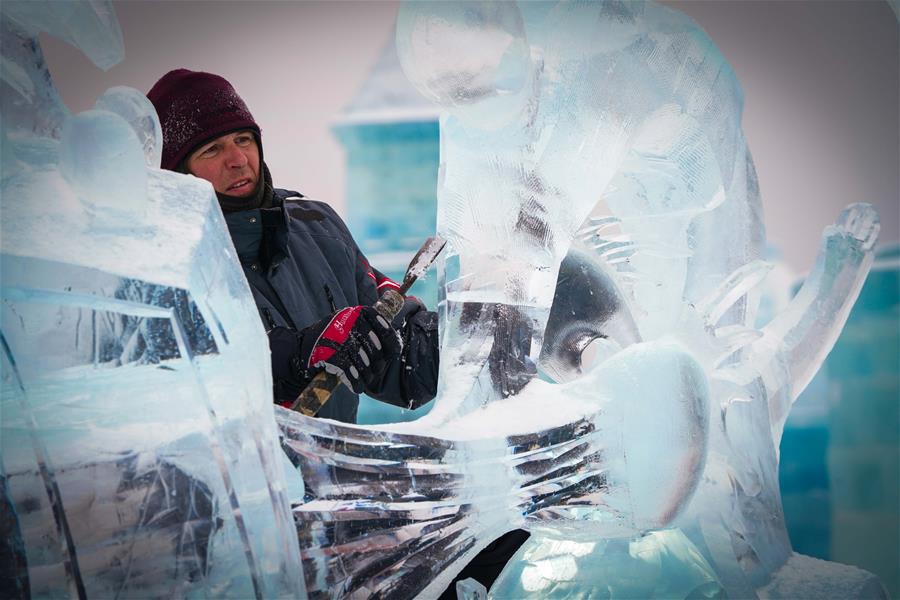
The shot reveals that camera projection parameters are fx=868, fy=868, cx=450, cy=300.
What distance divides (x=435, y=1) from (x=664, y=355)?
1.61 ft

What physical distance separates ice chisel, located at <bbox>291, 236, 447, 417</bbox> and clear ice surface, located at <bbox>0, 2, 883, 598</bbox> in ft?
0.09

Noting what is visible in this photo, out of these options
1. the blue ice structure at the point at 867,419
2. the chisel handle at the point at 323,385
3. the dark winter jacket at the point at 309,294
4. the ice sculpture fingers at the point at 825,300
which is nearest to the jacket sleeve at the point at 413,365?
the dark winter jacket at the point at 309,294

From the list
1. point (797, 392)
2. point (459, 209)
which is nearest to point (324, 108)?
point (459, 209)

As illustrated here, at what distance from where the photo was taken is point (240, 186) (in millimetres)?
1464

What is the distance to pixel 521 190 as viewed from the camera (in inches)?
42.9

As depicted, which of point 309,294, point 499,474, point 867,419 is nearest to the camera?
point 499,474

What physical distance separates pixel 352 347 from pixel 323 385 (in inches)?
2.6

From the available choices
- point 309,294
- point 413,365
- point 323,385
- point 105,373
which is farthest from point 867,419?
point 105,373

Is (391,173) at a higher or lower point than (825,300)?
higher

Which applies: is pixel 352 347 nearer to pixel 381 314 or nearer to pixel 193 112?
pixel 381 314

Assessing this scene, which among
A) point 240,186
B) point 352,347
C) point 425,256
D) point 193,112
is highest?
point 193,112

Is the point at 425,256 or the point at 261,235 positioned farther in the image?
the point at 261,235

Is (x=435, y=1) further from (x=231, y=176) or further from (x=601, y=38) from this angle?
(x=231, y=176)

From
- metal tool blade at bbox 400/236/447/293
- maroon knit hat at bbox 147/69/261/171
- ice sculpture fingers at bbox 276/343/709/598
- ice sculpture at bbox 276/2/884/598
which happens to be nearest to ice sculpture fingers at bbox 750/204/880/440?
ice sculpture at bbox 276/2/884/598
